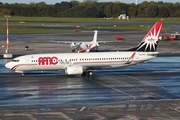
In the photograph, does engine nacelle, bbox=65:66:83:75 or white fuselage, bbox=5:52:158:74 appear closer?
engine nacelle, bbox=65:66:83:75

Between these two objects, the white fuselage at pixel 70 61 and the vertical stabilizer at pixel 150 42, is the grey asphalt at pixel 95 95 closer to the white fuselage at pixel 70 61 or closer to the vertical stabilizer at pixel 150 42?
the white fuselage at pixel 70 61

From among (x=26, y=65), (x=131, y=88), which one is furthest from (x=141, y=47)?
(x=26, y=65)

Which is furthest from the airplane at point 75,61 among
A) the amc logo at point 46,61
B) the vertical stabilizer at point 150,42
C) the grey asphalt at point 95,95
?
A: the grey asphalt at point 95,95

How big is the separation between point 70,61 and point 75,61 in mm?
682

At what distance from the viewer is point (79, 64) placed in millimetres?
57938

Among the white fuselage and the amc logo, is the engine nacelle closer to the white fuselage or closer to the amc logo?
the white fuselage

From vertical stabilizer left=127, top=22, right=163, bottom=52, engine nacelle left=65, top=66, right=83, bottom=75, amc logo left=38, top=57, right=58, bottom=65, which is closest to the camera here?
engine nacelle left=65, top=66, right=83, bottom=75

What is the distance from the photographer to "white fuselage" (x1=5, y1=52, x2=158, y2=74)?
57188 mm

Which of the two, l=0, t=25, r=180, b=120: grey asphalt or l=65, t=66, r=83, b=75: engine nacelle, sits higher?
l=65, t=66, r=83, b=75: engine nacelle

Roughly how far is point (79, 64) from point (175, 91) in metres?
15.2

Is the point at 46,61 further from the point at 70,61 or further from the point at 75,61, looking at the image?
the point at 75,61

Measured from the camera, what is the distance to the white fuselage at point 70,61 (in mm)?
57188

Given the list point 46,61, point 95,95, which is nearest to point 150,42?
point 46,61

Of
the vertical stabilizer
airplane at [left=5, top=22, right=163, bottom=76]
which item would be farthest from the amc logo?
the vertical stabilizer
